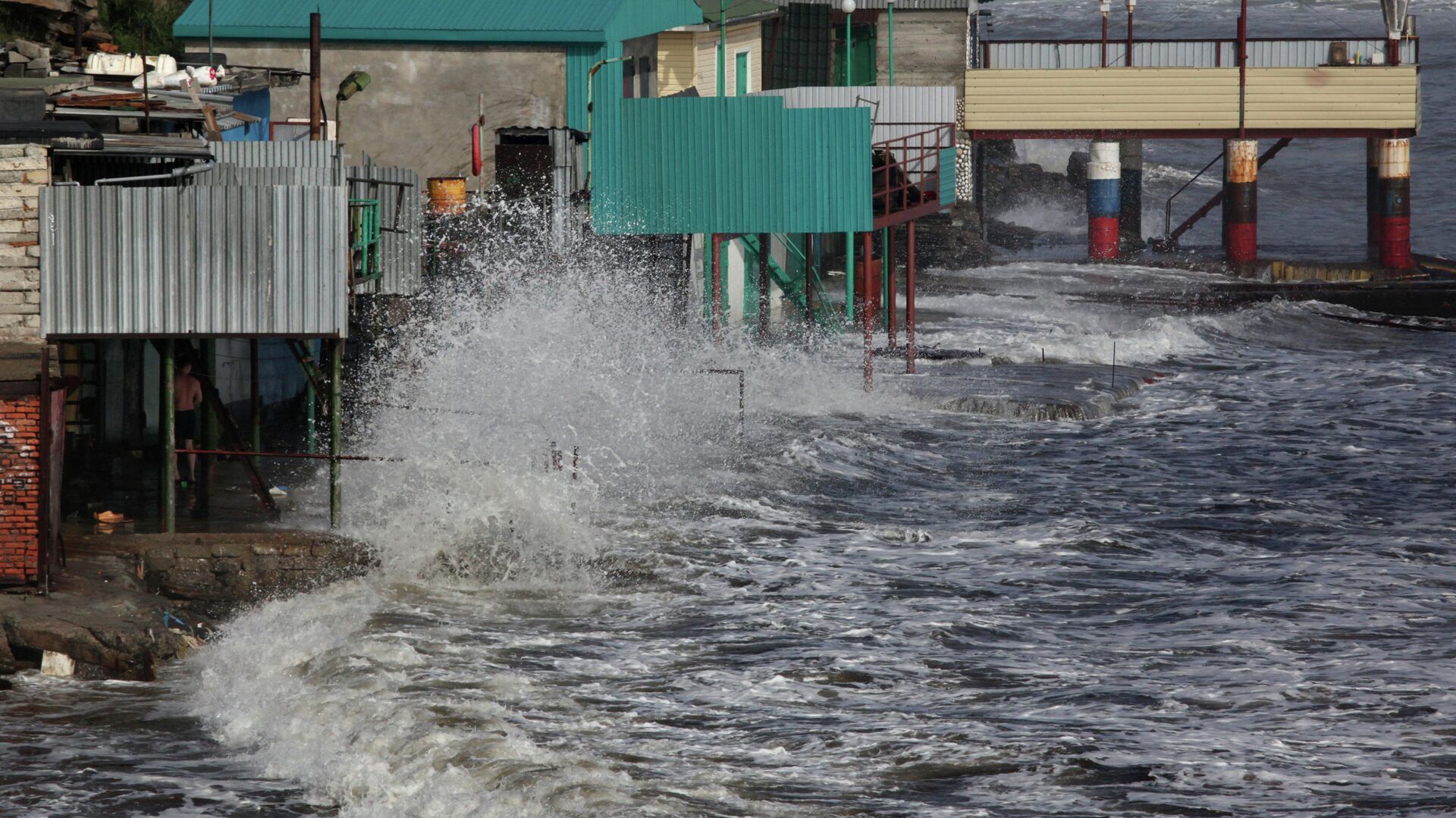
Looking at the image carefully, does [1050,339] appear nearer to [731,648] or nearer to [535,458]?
[535,458]

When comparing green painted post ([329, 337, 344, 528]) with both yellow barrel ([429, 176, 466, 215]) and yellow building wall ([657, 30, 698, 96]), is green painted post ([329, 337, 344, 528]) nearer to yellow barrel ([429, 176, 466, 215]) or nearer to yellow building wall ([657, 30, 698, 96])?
yellow barrel ([429, 176, 466, 215])

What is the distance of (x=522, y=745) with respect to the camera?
12133 mm

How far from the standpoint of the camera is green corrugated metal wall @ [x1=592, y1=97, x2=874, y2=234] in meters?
29.2

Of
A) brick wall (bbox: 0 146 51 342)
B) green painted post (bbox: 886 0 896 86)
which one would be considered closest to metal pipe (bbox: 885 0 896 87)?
green painted post (bbox: 886 0 896 86)

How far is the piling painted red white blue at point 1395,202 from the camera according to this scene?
51625mm

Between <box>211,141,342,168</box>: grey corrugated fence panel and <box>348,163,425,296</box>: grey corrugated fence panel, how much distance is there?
0.61 m

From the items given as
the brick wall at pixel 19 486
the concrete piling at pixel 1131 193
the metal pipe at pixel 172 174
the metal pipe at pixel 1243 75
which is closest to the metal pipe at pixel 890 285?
the metal pipe at pixel 172 174

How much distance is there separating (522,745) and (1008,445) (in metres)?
15.1

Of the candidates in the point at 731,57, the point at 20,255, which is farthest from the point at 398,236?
the point at 731,57

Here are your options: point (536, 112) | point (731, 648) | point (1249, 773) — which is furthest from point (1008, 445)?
point (1249, 773)

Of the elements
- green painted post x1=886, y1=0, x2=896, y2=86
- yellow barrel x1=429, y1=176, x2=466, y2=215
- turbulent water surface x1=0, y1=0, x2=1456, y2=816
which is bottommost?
turbulent water surface x1=0, y1=0, x2=1456, y2=816

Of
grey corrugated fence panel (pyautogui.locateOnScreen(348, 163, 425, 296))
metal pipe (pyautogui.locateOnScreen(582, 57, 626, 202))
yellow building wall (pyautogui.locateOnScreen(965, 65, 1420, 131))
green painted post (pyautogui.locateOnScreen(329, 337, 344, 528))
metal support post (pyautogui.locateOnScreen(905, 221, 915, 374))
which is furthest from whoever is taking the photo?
yellow building wall (pyautogui.locateOnScreen(965, 65, 1420, 131))

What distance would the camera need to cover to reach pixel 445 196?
25422 millimetres

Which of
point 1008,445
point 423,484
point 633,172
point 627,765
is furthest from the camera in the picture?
point 633,172
